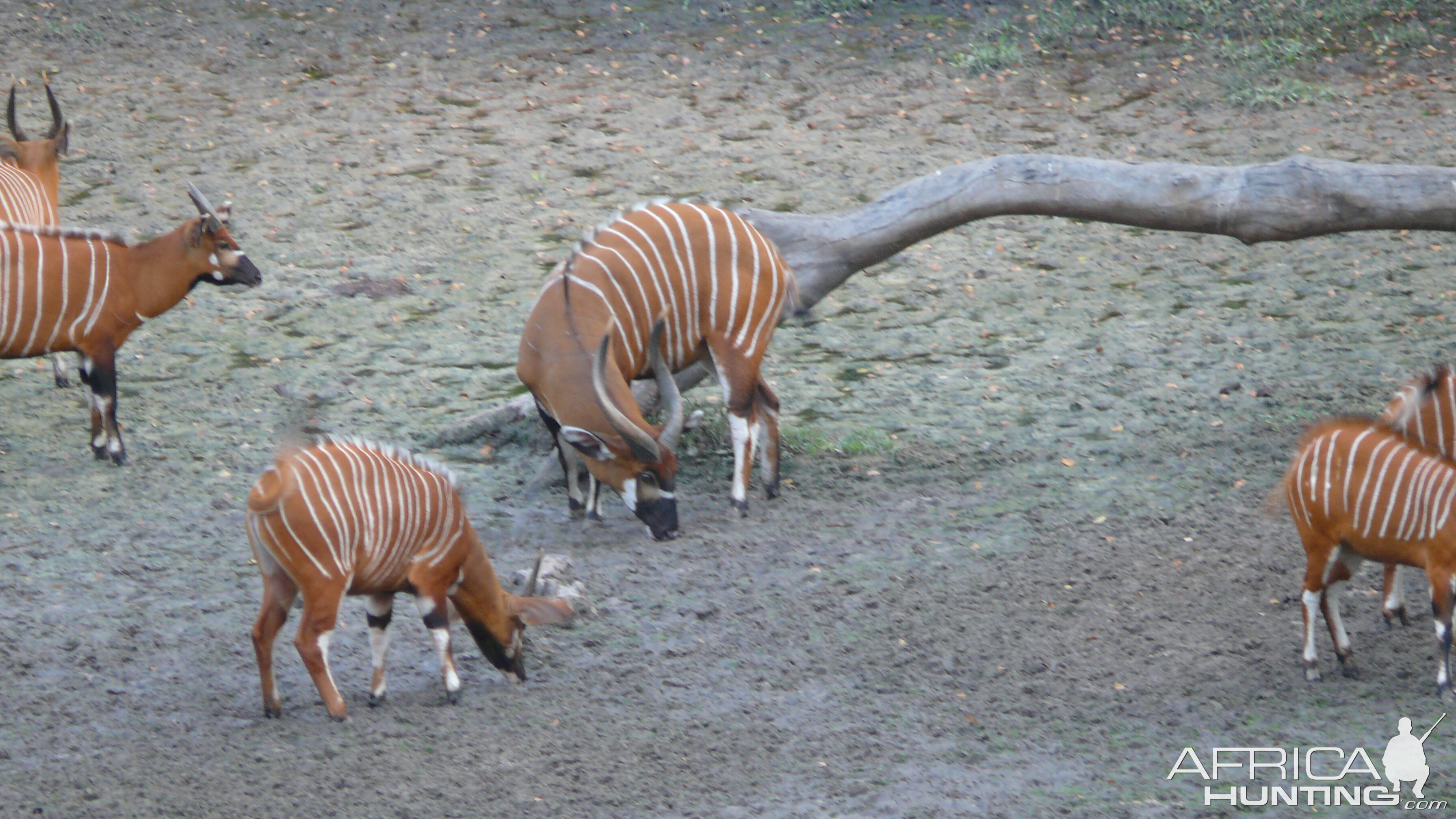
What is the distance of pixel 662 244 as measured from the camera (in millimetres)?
6641

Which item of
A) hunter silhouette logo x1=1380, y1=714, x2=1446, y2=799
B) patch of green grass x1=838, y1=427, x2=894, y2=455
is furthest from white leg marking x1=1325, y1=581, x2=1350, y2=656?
patch of green grass x1=838, y1=427, x2=894, y2=455

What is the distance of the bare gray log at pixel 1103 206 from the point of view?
677 centimetres

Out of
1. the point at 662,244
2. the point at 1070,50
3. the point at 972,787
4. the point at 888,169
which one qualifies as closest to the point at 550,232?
the point at 888,169

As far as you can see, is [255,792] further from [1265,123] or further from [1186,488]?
[1265,123]

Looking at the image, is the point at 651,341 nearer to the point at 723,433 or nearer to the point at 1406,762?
the point at 723,433

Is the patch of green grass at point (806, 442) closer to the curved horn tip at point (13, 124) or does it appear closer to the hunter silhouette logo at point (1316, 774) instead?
the hunter silhouette logo at point (1316, 774)

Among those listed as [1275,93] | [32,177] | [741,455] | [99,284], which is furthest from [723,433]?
[1275,93]

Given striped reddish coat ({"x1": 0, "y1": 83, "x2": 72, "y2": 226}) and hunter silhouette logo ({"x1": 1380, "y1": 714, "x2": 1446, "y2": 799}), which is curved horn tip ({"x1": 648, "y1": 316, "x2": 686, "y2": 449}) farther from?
striped reddish coat ({"x1": 0, "y1": 83, "x2": 72, "y2": 226})

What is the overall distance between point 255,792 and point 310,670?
48cm

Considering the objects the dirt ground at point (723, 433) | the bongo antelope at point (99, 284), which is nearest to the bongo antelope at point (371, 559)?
the dirt ground at point (723, 433)

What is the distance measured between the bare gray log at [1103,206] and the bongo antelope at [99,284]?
1.39 m

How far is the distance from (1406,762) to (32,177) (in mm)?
7459

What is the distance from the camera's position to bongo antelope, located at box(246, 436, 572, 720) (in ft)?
15.5

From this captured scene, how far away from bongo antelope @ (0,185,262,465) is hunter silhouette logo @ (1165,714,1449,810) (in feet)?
16.0
